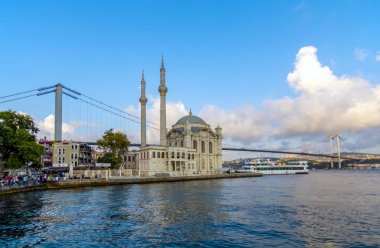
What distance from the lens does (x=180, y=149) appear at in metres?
97.7

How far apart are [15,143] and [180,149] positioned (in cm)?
5440

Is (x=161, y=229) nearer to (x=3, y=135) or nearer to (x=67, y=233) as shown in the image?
(x=67, y=233)

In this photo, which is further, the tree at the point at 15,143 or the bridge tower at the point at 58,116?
the bridge tower at the point at 58,116

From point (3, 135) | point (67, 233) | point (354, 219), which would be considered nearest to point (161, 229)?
point (67, 233)

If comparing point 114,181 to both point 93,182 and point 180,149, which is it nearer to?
point 93,182

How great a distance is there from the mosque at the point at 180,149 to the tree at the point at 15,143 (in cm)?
3614

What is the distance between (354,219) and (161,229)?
43.5ft

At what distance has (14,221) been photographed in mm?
22922

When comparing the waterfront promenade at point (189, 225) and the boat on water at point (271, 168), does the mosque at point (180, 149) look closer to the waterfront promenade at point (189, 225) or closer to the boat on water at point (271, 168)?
the boat on water at point (271, 168)

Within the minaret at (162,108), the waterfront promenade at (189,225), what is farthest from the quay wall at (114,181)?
the waterfront promenade at (189,225)

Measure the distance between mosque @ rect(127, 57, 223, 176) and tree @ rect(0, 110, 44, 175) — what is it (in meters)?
36.1

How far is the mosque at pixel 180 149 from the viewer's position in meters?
91.3

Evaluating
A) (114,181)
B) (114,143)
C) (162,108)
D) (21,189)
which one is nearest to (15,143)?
(21,189)

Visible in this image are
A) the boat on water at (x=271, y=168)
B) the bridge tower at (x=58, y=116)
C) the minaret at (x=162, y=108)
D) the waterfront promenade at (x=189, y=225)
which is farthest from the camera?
the boat on water at (x=271, y=168)
